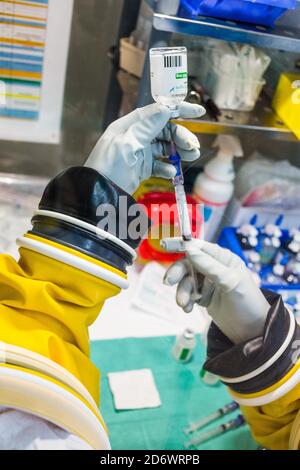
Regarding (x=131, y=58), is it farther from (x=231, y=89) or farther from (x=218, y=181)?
(x=218, y=181)

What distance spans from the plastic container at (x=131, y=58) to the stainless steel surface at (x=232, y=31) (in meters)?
0.12

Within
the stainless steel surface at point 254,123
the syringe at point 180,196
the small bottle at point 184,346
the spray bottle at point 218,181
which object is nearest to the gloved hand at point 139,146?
the syringe at point 180,196

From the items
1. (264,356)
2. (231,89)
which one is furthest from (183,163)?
(231,89)

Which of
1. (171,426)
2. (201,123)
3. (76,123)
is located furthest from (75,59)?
(171,426)

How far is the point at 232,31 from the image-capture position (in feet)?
2.71

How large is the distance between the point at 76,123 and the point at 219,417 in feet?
2.24

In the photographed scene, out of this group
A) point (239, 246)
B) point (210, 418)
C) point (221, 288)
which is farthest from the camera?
point (239, 246)

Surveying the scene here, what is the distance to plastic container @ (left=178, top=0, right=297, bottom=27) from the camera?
2.54 ft

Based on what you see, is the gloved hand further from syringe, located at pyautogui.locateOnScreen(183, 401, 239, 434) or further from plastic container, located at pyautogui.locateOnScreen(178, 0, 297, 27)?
syringe, located at pyautogui.locateOnScreen(183, 401, 239, 434)

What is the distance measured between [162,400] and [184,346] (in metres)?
0.13

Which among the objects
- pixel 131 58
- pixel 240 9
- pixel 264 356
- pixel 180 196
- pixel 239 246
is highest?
pixel 240 9

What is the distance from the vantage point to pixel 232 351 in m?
0.64

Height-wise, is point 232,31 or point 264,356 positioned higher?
Result: point 232,31

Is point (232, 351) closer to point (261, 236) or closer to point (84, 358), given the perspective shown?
point (84, 358)
